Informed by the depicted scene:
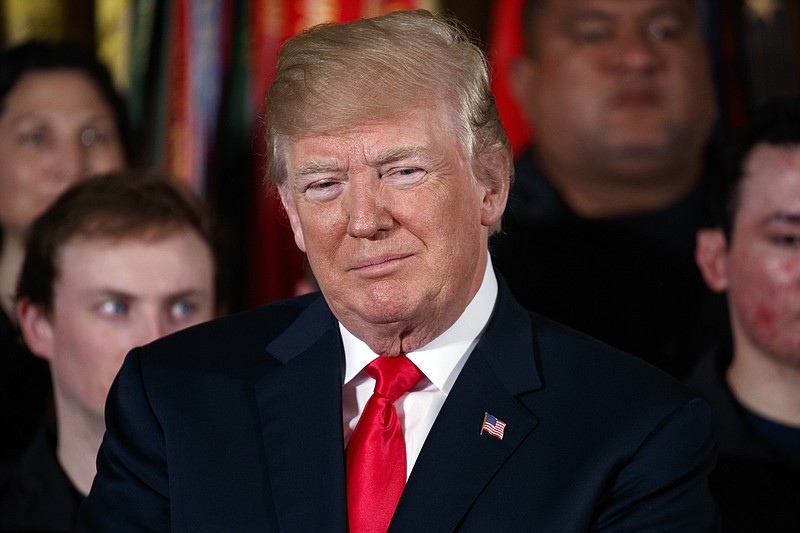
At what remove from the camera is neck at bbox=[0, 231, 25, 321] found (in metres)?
3.54

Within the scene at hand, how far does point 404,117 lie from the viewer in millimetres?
1788

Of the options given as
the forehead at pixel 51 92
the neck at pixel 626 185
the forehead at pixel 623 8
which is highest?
the forehead at pixel 623 8

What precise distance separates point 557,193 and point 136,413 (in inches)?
77.5

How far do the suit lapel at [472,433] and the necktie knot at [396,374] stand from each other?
76mm

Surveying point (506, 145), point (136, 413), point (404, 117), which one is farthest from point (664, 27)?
point (136, 413)

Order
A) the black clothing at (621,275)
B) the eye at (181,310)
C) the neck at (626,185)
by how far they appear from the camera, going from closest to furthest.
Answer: the eye at (181,310), the black clothing at (621,275), the neck at (626,185)

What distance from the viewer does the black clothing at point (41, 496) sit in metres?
2.94

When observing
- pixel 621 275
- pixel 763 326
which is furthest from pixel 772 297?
pixel 621 275

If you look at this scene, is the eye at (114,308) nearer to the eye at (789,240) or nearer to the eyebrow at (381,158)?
the eyebrow at (381,158)

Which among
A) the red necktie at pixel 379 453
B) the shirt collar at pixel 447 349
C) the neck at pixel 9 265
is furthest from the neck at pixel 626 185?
the red necktie at pixel 379 453

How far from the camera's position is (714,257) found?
3148 mm

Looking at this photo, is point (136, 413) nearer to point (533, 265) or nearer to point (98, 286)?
point (98, 286)

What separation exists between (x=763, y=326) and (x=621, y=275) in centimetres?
60

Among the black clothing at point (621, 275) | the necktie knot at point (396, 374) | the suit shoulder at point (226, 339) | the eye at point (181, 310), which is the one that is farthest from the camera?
the black clothing at point (621, 275)
